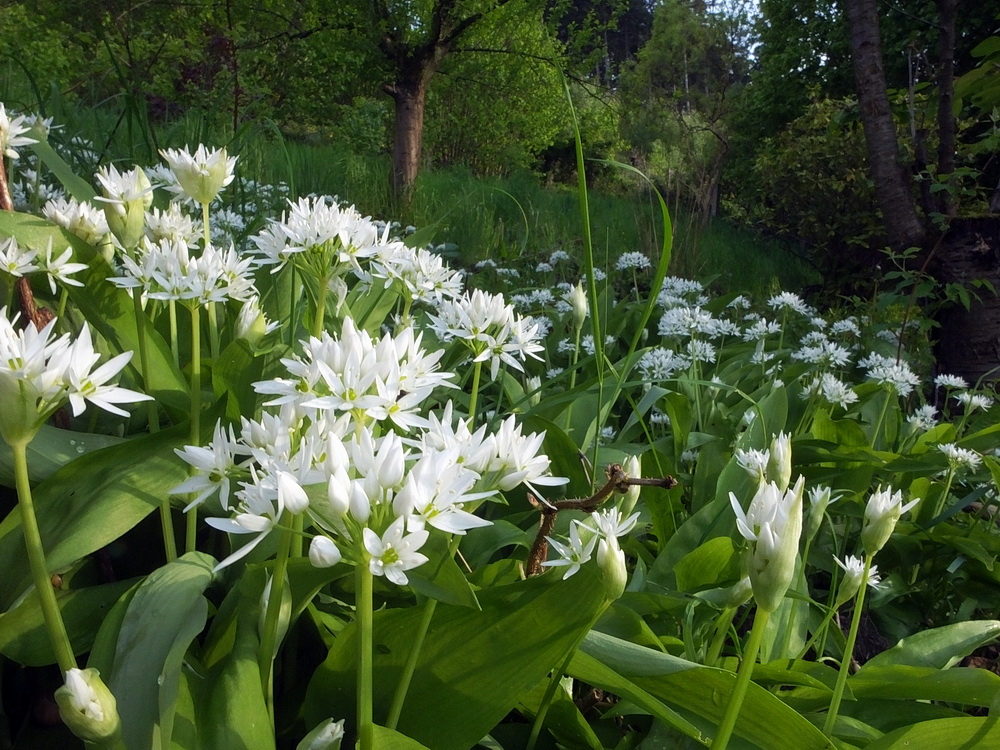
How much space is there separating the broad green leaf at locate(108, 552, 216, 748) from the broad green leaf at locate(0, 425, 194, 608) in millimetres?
128

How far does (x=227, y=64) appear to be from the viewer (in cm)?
520

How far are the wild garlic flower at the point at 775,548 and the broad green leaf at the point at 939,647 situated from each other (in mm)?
707

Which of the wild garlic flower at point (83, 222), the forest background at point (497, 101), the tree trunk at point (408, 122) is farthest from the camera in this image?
the tree trunk at point (408, 122)

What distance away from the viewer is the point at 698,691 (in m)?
0.98

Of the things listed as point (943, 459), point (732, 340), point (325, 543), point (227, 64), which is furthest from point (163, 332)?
point (227, 64)

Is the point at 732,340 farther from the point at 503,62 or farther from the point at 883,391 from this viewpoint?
the point at 503,62

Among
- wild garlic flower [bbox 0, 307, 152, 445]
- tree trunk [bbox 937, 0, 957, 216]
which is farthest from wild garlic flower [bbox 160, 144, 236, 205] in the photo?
tree trunk [bbox 937, 0, 957, 216]

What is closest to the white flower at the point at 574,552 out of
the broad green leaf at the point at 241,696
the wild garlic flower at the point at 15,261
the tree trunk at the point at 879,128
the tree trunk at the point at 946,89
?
the broad green leaf at the point at 241,696

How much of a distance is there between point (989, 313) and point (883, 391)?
4.24 ft

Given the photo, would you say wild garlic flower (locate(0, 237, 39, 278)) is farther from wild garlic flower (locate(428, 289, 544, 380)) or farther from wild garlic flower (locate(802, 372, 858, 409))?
wild garlic flower (locate(802, 372, 858, 409))

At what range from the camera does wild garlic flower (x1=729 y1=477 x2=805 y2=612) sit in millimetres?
750

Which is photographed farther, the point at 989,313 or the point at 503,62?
the point at 503,62

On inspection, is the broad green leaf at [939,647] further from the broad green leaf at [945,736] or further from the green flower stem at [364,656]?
the green flower stem at [364,656]

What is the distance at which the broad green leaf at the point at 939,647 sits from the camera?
1.32 meters
